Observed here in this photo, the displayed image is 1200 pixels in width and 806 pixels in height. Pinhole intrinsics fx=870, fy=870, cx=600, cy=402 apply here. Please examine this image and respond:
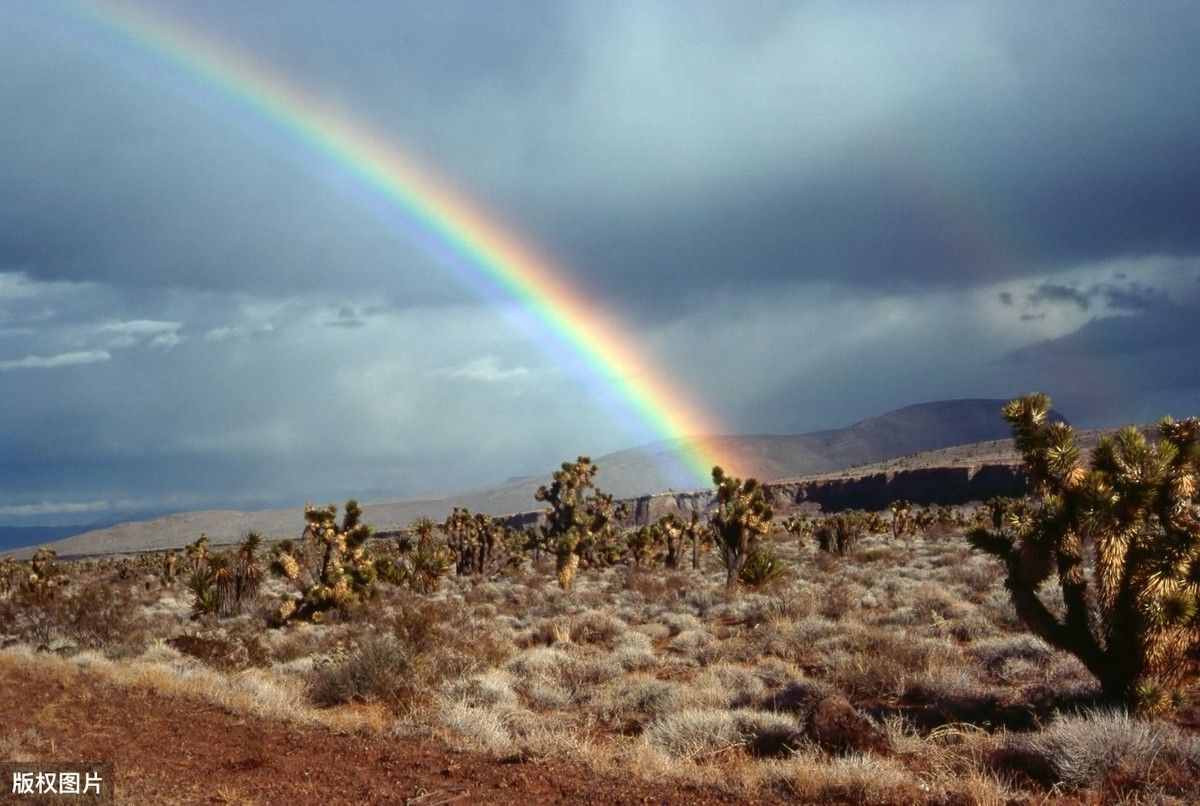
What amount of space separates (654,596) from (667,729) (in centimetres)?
2047

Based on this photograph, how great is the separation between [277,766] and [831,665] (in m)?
10.3

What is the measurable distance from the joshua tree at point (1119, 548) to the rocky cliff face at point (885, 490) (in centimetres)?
9742

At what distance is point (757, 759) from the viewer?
36.3 ft

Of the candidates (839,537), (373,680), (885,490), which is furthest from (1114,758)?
(885,490)

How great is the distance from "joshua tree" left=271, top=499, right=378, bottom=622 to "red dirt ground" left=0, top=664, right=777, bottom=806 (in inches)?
573

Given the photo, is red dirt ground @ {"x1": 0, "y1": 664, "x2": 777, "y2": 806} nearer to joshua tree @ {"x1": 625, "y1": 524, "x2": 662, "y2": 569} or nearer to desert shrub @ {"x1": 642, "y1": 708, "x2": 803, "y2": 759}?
desert shrub @ {"x1": 642, "y1": 708, "x2": 803, "y2": 759}

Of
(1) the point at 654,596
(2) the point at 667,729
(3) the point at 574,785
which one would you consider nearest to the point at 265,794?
(3) the point at 574,785

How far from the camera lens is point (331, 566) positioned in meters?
29.7

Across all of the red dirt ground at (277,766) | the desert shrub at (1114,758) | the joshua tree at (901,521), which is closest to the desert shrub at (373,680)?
the red dirt ground at (277,766)

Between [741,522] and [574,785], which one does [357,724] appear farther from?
[741,522]

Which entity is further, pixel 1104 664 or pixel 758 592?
pixel 758 592

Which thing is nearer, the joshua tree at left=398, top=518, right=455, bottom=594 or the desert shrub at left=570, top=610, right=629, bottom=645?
the desert shrub at left=570, top=610, right=629, bottom=645

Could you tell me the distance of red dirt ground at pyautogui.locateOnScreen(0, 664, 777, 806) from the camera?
921 centimetres

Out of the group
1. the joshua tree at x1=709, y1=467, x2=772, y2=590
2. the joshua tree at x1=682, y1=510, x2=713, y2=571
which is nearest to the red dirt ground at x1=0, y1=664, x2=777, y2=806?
the joshua tree at x1=709, y1=467, x2=772, y2=590
